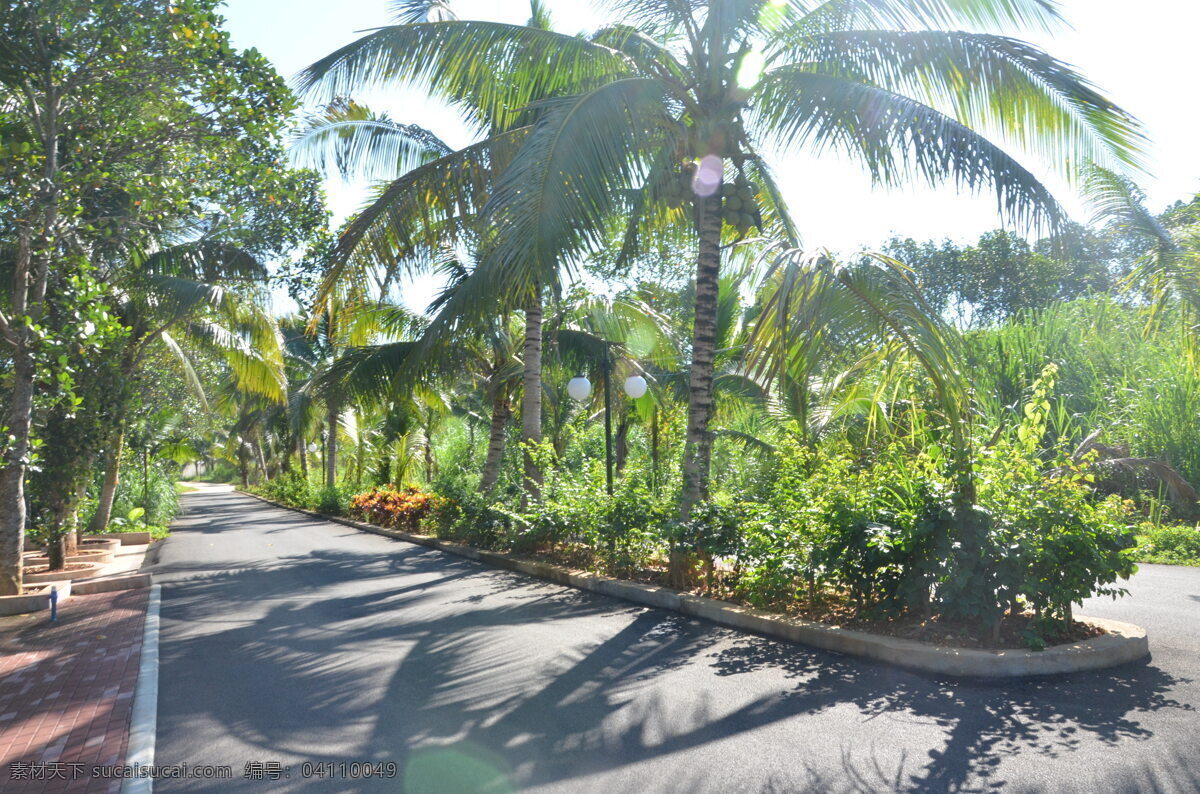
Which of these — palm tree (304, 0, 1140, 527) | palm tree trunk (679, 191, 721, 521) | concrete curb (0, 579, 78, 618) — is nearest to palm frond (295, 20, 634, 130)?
palm tree (304, 0, 1140, 527)

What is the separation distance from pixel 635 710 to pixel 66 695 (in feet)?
13.3

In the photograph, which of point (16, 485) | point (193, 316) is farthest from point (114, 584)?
point (193, 316)

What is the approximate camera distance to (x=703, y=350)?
915cm

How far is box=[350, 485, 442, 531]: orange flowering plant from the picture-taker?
62.6ft

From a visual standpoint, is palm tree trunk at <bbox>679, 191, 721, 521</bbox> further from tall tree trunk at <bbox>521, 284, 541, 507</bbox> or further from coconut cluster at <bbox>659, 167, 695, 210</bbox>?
tall tree trunk at <bbox>521, 284, 541, 507</bbox>

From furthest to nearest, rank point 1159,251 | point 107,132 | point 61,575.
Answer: point 61,575 < point 1159,251 < point 107,132

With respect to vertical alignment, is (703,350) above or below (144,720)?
above

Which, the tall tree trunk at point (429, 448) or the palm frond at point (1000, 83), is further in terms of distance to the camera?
the tall tree trunk at point (429, 448)

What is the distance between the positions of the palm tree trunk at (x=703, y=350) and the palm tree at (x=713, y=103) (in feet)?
0.05

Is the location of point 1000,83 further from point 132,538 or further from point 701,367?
point 132,538

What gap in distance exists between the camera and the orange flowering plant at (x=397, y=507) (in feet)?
62.6

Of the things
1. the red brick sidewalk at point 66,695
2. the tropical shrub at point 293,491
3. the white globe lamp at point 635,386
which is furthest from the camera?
the tropical shrub at point 293,491

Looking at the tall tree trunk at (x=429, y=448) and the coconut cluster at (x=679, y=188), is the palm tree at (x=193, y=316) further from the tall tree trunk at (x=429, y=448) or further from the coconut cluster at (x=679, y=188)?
the tall tree trunk at (x=429, y=448)

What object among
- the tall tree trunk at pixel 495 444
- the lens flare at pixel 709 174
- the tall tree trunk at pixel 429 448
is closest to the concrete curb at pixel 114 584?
the tall tree trunk at pixel 495 444
